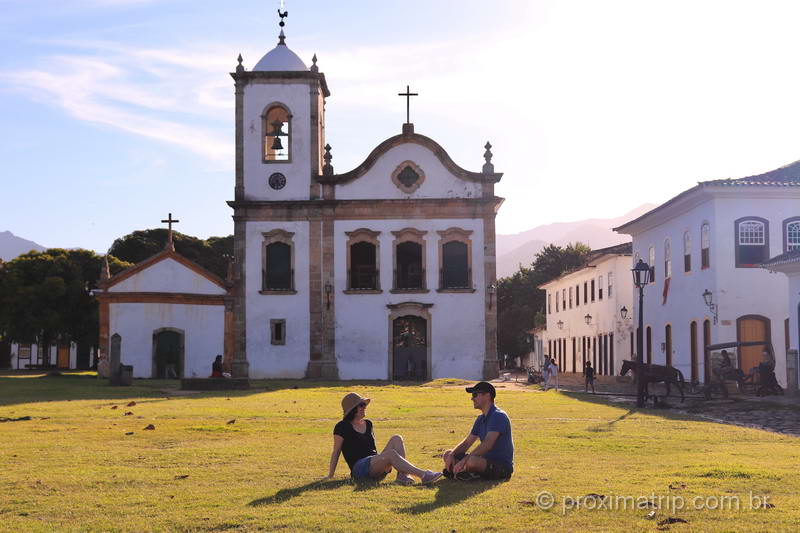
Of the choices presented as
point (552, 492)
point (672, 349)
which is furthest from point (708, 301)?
point (552, 492)

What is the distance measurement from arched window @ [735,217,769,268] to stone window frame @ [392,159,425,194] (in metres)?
15.4

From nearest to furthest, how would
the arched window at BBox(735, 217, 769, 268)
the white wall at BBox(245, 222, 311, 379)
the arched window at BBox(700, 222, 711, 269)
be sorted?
1. the arched window at BBox(735, 217, 769, 268)
2. the arched window at BBox(700, 222, 711, 269)
3. the white wall at BBox(245, 222, 311, 379)

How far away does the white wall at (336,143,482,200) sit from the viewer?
45.8 meters

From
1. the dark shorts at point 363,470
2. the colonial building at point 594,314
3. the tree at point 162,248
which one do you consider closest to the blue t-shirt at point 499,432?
the dark shorts at point 363,470

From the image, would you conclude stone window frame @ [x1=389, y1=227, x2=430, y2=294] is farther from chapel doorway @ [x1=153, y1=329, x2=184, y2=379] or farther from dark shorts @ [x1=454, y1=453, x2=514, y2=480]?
dark shorts @ [x1=454, y1=453, x2=514, y2=480]

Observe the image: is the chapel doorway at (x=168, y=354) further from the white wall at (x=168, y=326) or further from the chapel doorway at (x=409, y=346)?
the chapel doorway at (x=409, y=346)

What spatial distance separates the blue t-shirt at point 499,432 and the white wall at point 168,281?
36.9m

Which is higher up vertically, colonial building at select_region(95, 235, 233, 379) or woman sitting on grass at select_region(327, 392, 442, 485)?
colonial building at select_region(95, 235, 233, 379)

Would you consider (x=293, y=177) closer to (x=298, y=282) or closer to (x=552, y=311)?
(x=298, y=282)

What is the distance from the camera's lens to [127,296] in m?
45.5

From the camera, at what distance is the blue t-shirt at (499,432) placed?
34.2 ft

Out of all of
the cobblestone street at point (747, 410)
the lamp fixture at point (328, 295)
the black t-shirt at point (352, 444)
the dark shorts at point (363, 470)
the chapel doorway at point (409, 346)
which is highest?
the lamp fixture at point (328, 295)

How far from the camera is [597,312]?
5972 cm

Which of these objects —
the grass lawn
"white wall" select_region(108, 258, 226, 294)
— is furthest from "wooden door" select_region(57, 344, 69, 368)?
the grass lawn
